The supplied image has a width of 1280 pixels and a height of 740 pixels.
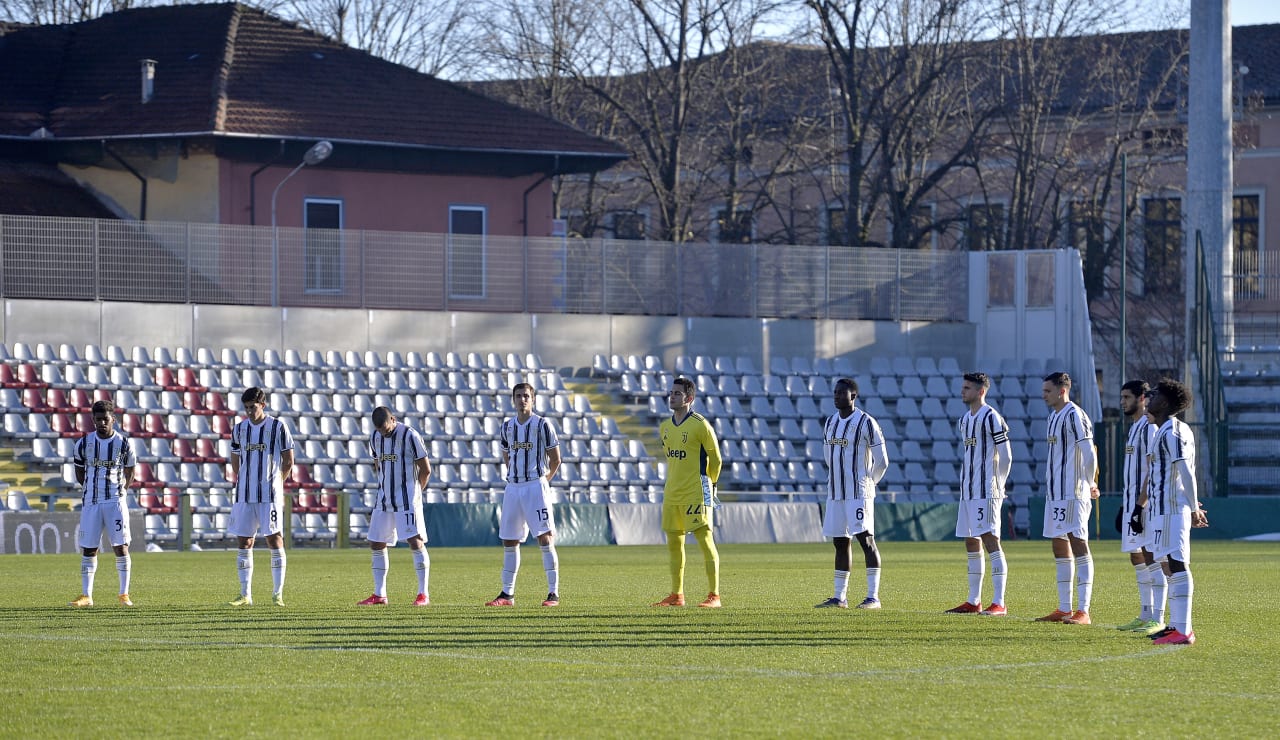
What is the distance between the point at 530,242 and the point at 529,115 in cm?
617

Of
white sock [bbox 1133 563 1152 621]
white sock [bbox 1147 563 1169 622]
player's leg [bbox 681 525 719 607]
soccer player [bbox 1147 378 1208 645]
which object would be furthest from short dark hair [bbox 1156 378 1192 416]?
player's leg [bbox 681 525 719 607]

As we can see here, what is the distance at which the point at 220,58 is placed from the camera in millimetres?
40875

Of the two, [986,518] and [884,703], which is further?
[986,518]

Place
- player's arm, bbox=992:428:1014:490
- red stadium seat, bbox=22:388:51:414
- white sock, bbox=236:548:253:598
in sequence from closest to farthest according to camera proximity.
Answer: player's arm, bbox=992:428:1014:490 < white sock, bbox=236:548:253:598 < red stadium seat, bbox=22:388:51:414

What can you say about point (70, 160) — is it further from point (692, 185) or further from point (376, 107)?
point (692, 185)

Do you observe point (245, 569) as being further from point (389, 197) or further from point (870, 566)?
point (389, 197)

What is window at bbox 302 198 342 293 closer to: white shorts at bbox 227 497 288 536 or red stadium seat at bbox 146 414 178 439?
red stadium seat at bbox 146 414 178 439

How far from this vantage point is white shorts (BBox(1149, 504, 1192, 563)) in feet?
42.1

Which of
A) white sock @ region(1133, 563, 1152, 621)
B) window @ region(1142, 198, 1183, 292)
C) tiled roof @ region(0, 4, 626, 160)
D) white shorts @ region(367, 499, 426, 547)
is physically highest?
tiled roof @ region(0, 4, 626, 160)

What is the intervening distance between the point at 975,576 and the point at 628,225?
1564 inches

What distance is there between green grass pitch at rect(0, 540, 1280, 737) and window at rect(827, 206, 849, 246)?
30212mm

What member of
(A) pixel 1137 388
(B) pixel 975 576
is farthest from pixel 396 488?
(A) pixel 1137 388

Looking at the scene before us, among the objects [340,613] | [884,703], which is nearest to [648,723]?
[884,703]

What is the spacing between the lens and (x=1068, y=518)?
48.6ft
